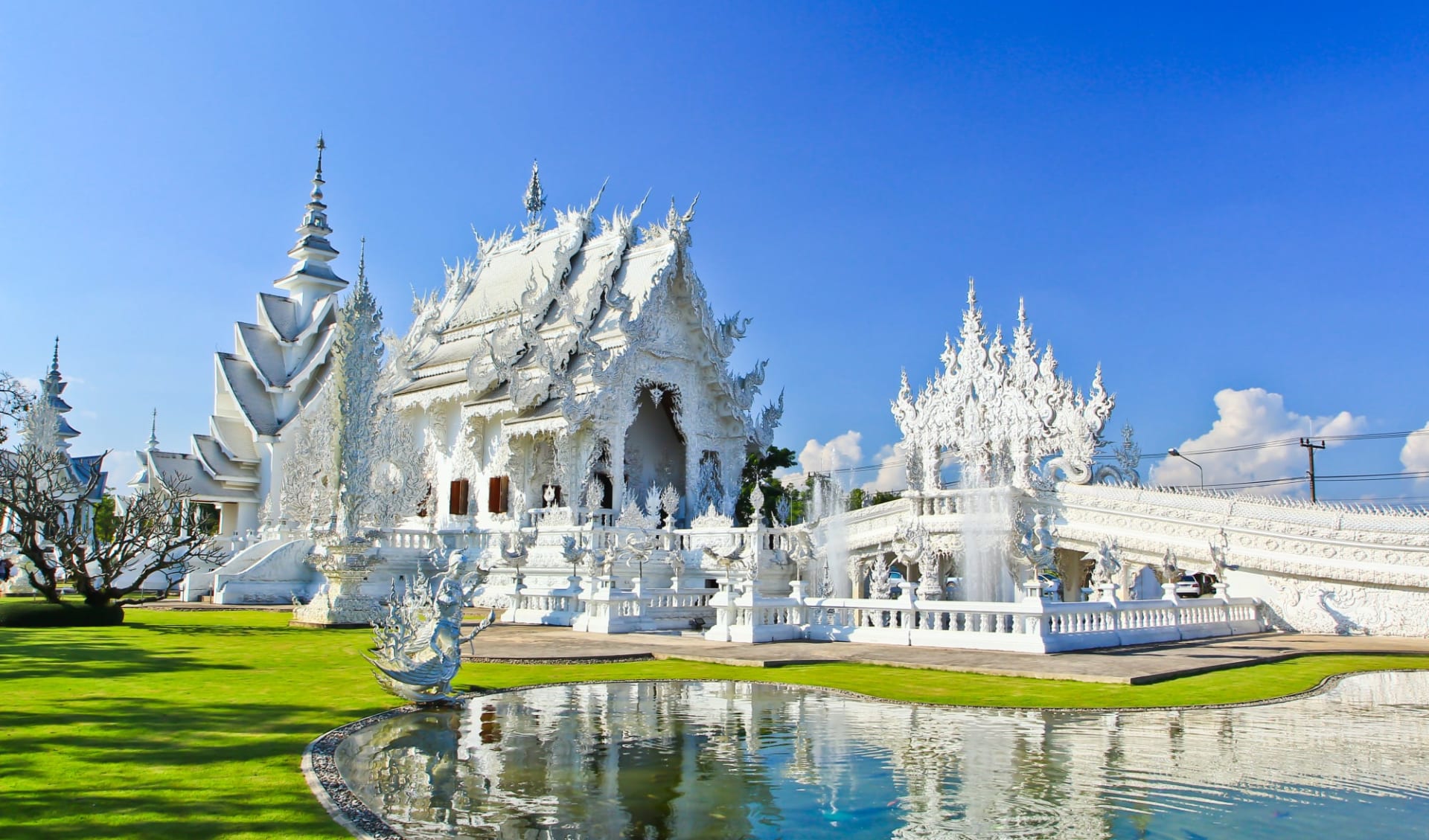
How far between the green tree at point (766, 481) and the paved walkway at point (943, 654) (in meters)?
20.5

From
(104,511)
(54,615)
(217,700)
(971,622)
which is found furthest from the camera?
(104,511)

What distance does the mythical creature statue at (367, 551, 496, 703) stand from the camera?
809cm

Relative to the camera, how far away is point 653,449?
2739 cm

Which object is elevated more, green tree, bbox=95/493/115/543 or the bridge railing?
green tree, bbox=95/493/115/543

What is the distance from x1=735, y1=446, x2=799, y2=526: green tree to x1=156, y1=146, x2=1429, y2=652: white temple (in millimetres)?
8595

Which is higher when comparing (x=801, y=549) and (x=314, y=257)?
(x=314, y=257)

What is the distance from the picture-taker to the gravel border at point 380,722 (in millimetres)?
4676

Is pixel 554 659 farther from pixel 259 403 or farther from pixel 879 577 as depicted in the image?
pixel 259 403

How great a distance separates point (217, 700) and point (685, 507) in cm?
1777

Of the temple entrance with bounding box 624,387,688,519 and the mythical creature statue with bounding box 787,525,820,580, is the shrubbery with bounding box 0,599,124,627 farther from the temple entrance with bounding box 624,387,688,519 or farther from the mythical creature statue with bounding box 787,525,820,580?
the temple entrance with bounding box 624,387,688,519

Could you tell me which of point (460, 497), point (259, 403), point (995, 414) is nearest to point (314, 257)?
point (259, 403)

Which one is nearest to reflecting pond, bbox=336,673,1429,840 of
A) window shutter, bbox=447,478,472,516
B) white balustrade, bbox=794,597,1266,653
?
white balustrade, bbox=794,597,1266,653

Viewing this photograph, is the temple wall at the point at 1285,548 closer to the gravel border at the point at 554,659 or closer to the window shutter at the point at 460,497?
the gravel border at the point at 554,659

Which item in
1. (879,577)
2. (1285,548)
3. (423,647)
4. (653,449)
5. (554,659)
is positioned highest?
(653,449)
